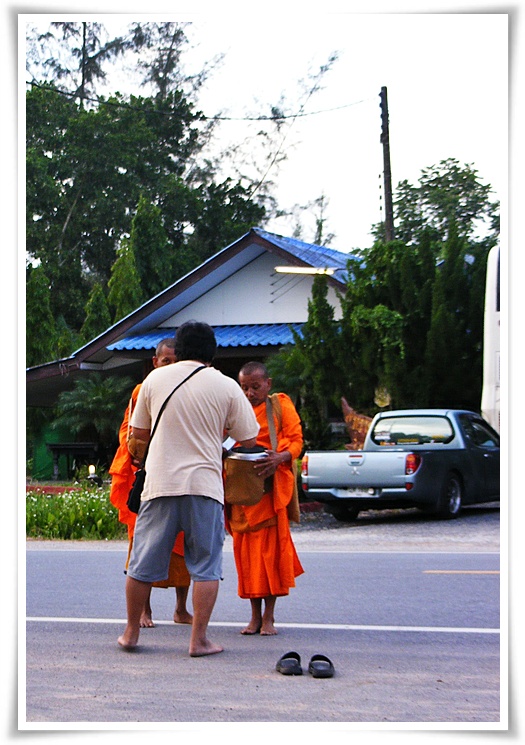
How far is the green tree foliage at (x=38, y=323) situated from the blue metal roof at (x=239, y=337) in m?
4.73

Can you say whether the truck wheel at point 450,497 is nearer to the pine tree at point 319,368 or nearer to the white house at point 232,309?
the pine tree at point 319,368

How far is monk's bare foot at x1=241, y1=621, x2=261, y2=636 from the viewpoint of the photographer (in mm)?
7055

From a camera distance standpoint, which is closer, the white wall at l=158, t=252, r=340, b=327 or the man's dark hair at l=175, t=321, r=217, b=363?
the man's dark hair at l=175, t=321, r=217, b=363

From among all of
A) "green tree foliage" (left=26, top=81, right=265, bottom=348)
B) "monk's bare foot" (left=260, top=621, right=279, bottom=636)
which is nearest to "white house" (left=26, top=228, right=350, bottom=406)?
"green tree foliage" (left=26, top=81, right=265, bottom=348)

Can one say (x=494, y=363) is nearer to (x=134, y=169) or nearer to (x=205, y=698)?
(x=205, y=698)

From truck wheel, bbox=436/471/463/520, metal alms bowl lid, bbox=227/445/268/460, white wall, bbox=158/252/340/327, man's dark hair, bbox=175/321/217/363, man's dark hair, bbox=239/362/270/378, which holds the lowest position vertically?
truck wheel, bbox=436/471/463/520

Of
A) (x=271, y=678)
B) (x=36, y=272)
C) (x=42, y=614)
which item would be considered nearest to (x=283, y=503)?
(x=271, y=678)

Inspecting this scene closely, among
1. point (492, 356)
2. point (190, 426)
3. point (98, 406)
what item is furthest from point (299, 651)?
point (98, 406)

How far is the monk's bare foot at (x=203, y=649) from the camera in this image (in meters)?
6.23

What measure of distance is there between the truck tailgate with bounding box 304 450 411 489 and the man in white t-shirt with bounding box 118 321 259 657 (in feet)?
29.4

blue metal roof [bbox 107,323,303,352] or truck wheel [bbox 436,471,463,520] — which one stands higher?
blue metal roof [bbox 107,323,303,352]

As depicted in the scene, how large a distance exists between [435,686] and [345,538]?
849 cm

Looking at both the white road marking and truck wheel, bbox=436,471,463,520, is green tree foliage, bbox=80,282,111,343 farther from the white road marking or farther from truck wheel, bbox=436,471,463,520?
the white road marking

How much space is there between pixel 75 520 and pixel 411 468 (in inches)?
176
